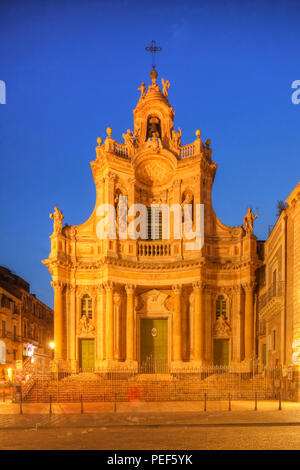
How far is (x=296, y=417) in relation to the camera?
15.0 meters

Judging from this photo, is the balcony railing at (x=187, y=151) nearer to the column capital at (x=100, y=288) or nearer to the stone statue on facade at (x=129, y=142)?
the stone statue on facade at (x=129, y=142)

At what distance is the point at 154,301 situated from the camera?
30688 millimetres

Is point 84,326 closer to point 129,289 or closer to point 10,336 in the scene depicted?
point 129,289

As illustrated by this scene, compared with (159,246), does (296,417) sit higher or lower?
lower

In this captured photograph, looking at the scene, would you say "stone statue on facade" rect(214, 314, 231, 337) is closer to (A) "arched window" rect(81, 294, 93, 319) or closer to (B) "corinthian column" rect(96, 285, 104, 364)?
(B) "corinthian column" rect(96, 285, 104, 364)

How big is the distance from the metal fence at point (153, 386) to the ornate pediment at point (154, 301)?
15.3ft

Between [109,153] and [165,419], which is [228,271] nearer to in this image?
[109,153]

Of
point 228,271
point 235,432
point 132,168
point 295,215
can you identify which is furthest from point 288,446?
point 132,168

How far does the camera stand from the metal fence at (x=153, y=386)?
22938 millimetres

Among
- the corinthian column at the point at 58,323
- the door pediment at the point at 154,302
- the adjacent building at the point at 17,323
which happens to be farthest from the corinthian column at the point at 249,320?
the adjacent building at the point at 17,323

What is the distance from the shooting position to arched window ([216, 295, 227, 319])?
30.0 metres

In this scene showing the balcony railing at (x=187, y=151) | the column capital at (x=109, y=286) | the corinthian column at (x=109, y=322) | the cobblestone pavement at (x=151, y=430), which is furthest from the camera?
the balcony railing at (x=187, y=151)

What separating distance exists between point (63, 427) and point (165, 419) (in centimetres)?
335

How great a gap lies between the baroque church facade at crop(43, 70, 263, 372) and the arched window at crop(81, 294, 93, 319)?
0.22 feet
